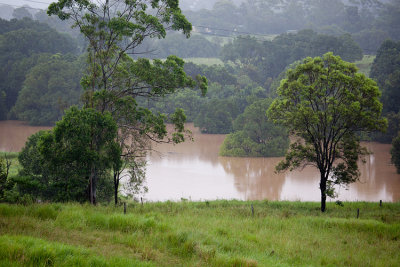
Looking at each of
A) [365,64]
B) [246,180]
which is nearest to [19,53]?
[246,180]

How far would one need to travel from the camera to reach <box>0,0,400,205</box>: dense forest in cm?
1420

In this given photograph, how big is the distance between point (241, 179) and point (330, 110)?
1573 centimetres

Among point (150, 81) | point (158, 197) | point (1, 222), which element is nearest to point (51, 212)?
point (1, 222)

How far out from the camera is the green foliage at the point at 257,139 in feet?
132

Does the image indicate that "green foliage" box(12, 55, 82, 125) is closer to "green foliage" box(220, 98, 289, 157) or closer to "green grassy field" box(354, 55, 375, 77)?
"green foliage" box(220, 98, 289, 157)

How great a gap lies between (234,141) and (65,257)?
35708 millimetres

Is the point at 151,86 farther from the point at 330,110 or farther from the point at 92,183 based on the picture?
the point at 330,110

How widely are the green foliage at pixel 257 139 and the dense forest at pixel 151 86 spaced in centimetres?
11

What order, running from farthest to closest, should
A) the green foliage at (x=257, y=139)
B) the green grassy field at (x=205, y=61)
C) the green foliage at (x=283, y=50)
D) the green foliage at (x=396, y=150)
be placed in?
1. the green grassy field at (x=205, y=61)
2. the green foliage at (x=283, y=50)
3. the green foliage at (x=257, y=139)
4. the green foliage at (x=396, y=150)

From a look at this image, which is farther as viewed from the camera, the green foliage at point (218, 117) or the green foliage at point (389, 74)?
the green foliage at point (218, 117)

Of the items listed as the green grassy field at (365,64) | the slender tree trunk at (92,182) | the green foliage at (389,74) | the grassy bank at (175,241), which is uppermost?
the green grassy field at (365,64)

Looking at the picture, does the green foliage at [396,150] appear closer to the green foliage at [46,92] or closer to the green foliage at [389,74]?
the green foliage at [389,74]

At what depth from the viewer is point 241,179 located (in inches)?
1223

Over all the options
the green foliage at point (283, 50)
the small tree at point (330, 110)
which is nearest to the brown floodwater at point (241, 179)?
the small tree at point (330, 110)
